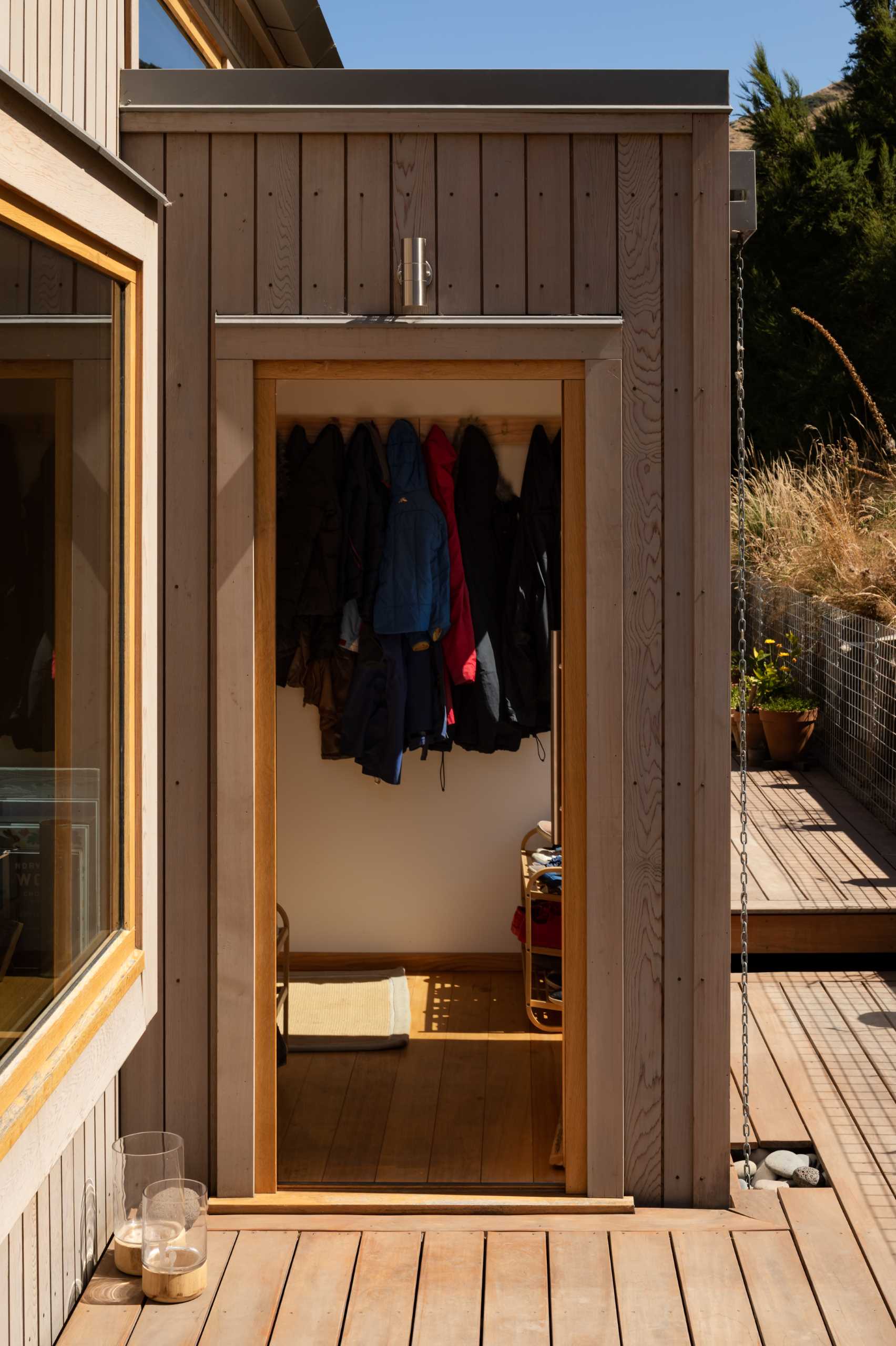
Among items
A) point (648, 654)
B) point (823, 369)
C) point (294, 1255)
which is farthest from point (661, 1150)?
point (823, 369)

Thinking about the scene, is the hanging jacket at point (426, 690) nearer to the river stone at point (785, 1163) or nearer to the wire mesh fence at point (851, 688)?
the river stone at point (785, 1163)

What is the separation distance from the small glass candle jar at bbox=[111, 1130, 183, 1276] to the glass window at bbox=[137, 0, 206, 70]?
250 centimetres

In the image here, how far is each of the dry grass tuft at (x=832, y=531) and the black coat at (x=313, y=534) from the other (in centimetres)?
361

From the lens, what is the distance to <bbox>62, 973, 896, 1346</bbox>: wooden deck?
8.57 feet

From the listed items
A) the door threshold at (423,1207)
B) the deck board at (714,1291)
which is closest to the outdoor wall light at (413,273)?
the door threshold at (423,1207)

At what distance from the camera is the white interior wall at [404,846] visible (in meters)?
4.98

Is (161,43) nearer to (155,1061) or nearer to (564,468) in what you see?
(564,468)

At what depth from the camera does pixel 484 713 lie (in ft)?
14.9

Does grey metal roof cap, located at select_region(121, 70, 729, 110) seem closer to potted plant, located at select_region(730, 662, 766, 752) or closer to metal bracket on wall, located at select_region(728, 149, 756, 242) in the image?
metal bracket on wall, located at select_region(728, 149, 756, 242)

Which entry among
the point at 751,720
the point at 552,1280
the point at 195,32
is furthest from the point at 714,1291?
the point at 751,720

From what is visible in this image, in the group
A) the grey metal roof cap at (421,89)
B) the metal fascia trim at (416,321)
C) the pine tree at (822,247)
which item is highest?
the pine tree at (822,247)

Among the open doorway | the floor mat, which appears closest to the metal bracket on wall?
the open doorway

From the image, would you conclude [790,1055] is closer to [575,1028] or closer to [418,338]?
[575,1028]

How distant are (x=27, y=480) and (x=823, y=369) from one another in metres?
12.7
